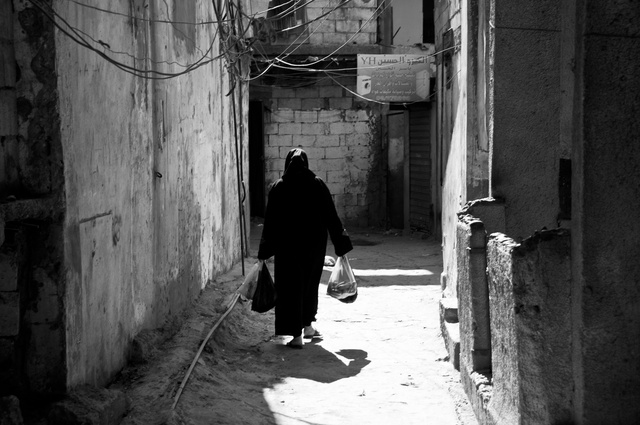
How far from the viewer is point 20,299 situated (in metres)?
4.36

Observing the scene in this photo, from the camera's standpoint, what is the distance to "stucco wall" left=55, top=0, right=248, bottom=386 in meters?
4.78

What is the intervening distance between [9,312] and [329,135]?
1586 centimetres

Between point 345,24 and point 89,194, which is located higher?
point 345,24

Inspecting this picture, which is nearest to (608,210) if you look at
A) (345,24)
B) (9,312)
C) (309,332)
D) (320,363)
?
(9,312)

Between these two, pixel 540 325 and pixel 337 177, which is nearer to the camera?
pixel 540 325

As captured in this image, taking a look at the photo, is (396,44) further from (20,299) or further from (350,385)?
(20,299)

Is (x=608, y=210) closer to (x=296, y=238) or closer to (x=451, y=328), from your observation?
(x=451, y=328)

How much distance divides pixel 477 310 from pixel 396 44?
50.2ft

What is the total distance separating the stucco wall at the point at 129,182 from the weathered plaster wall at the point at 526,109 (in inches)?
96.0

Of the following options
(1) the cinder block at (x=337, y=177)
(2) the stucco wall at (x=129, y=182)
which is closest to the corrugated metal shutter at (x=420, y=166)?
(1) the cinder block at (x=337, y=177)

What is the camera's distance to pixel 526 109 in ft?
18.1

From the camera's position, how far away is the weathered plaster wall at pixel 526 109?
549 cm

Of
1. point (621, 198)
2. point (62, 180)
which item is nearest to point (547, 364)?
point (621, 198)

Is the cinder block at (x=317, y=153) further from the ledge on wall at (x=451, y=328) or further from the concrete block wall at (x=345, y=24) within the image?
the ledge on wall at (x=451, y=328)
